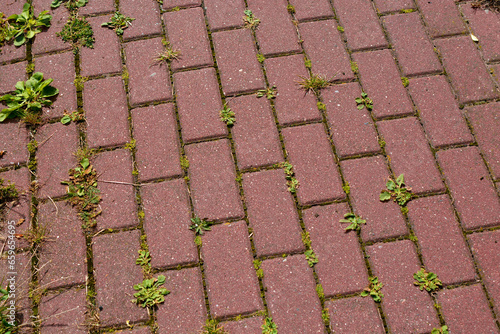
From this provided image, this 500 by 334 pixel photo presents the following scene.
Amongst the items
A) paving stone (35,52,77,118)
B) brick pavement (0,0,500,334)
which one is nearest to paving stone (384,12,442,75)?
brick pavement (0,0,500,334)

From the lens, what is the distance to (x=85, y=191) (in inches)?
115

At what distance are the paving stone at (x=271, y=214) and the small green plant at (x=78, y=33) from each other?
1.56m

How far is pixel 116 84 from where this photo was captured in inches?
127

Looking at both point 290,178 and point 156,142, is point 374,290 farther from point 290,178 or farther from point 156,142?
point 156,142

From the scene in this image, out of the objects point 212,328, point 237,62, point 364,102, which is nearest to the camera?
point 212,328

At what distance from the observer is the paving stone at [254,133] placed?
3.00m

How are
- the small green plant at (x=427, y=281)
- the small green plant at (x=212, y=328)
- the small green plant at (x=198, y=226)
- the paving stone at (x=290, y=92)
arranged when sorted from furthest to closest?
the paving stone at (x=290, y=92) → the small green plant at (x=198, y=226) → the small green plant at (x=427, y=281) → the small green plant at (x=212, y=328)

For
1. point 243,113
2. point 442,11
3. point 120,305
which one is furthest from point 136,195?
point 442,11

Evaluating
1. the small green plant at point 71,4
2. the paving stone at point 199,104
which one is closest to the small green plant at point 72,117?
the paving stone at point 199,104

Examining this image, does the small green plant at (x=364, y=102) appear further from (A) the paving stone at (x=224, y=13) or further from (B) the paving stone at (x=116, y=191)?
(B) the paving stone at (x=116, y=191)

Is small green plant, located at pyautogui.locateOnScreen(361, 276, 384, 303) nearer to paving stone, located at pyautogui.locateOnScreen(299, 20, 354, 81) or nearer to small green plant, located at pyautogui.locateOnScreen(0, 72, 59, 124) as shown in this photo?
paving stone, located at pyautogui.locateOnScreen(299, 20, 354, 81)

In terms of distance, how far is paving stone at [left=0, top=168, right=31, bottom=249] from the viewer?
112 inches

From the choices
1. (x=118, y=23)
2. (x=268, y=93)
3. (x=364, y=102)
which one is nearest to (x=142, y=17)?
(x=118, y=23)

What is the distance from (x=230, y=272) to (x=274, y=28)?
1.82 metres
